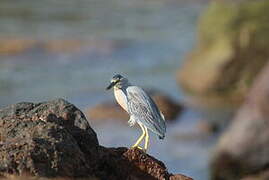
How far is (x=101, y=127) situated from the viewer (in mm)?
17125

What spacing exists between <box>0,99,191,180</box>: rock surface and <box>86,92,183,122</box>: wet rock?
12240 millimetres

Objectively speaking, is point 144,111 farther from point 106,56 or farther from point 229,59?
point 106,56

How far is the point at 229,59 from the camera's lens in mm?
20906

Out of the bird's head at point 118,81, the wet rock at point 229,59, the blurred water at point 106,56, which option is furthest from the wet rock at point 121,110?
the bird's head at point 118,81

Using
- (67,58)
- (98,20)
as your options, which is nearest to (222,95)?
(67,58)

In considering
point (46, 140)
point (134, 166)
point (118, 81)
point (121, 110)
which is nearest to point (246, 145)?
point (121, 110)

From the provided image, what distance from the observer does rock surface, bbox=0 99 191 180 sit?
443 cm

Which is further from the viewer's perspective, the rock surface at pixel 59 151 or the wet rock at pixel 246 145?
the wet rock at pixel 246 145

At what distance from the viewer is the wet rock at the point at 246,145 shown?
545 inches

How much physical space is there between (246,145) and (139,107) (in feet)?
29.4

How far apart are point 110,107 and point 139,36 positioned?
10.8 meters

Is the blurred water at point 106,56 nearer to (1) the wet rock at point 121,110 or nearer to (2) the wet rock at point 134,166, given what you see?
(1) the wet rock at point 121,110

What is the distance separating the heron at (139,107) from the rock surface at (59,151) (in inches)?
7.9

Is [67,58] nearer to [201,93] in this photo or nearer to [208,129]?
[201,93]
